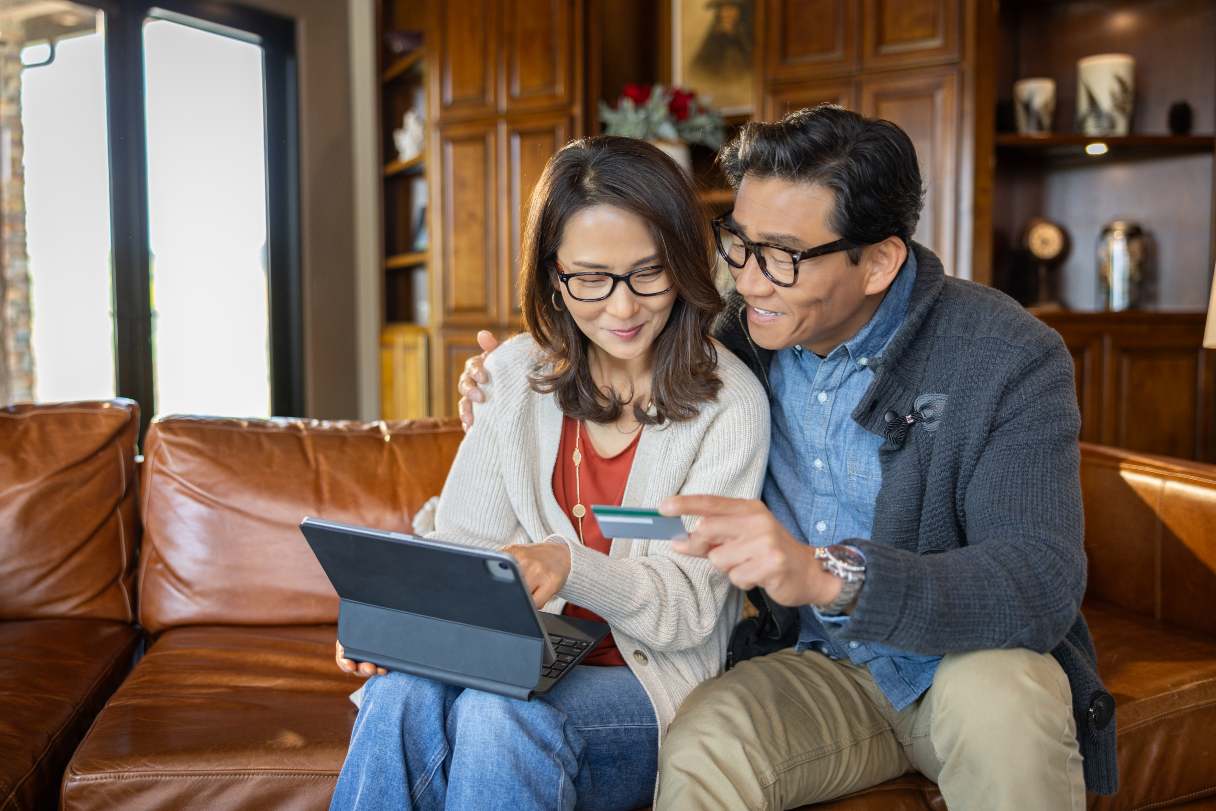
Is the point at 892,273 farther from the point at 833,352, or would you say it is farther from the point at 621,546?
the point at 621,546

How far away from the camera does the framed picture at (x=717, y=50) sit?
4.45 meters

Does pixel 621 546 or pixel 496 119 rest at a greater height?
pixel 496 119

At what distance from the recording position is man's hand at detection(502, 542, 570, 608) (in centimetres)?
127

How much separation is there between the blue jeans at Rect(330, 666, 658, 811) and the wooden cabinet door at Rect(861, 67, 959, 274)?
110 inches

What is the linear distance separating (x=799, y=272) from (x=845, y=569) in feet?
1.57

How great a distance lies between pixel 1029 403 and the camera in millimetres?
1323

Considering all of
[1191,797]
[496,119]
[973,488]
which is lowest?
[1191,797]

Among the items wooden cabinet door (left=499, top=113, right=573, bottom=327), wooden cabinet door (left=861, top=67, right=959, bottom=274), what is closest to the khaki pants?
wooden cabinet door (left=861, top=67, right=959, bottom=274)

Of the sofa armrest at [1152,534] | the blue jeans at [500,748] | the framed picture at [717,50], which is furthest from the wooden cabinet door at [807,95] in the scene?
the blue jeans at [500,748]

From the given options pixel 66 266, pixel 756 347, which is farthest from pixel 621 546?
pixel 66 266

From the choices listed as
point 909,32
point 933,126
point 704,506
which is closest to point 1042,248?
point 933,126

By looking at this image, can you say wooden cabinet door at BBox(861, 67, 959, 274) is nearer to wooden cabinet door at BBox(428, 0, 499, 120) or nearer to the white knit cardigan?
wooden cabinet door at BBox(428, 0, 499, 120)

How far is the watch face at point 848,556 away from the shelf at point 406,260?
408 cm

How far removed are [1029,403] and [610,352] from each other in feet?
1.83
